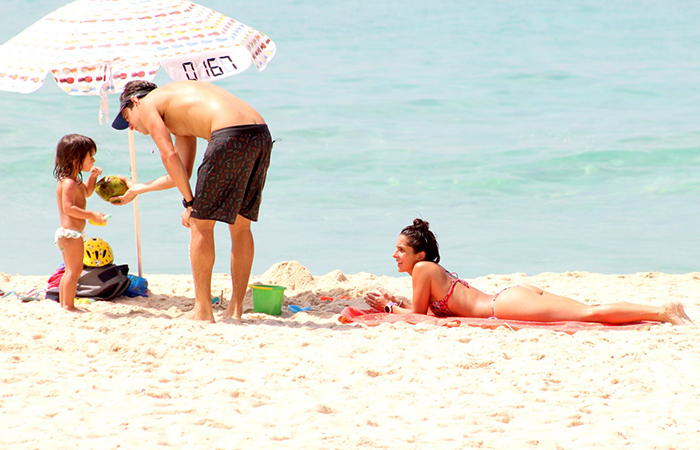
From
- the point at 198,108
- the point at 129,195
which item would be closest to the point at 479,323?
the point at 198,108

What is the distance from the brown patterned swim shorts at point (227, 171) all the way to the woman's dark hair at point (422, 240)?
122 cm

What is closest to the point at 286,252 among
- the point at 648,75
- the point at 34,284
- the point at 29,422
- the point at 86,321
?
the point at 34,284

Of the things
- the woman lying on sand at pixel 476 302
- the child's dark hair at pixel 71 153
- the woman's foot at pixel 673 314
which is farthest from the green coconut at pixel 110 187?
the woman's foot at pixel 673 314

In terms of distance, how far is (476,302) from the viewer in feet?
17.3

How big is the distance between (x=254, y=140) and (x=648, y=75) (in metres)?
18.6

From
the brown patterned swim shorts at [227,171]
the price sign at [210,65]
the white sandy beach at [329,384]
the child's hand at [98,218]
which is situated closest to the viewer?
the white sandy beach at [329,384]

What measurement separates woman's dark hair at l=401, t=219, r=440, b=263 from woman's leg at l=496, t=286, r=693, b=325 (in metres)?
0.60

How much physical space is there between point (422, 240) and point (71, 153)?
2.48 metres

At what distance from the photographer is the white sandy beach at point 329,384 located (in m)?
3.05

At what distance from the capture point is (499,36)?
24.7 metres

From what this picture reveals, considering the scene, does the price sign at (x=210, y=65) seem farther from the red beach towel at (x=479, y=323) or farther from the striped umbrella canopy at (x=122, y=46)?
the red beach towel at (x=479, y=323)

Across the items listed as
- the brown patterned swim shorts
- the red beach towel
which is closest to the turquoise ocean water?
the brown patterned swim shorts

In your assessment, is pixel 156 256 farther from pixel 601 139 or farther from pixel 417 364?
pixel 601 139

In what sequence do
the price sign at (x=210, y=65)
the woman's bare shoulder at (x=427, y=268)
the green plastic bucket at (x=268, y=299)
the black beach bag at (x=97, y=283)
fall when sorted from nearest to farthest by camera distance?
1. the woman's bare shoulder at (x=427, y=268)
2. the green plastic bucket at (x=268, y=299)
3. the black beach bag at (x=97, y=283)
4. the price sign at (x=210, y=65)
